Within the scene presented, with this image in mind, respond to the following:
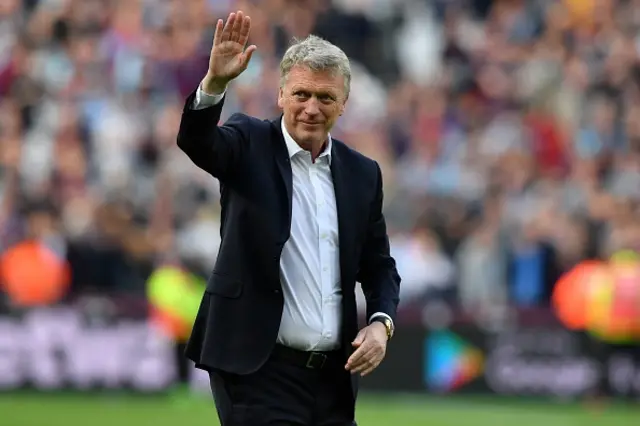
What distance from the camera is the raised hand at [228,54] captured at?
17.9ft

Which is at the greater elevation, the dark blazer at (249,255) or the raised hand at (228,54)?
the raised hand at (228,54)

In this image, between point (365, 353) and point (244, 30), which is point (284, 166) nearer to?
point (244, 30)

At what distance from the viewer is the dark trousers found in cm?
573

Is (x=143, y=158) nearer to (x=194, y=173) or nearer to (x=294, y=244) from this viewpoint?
(x=194, y=173)

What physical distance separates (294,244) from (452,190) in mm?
11770

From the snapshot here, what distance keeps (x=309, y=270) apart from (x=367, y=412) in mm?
8707

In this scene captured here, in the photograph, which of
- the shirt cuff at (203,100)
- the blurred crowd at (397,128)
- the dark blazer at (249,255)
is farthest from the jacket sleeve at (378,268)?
→ the blurred crowd at (397,128)

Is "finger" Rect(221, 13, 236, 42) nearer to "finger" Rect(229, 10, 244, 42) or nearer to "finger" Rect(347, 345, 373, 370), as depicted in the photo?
"finger" Rect(229, 10, 244, 42)

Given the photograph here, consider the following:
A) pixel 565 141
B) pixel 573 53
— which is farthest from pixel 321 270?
pixel 573 53

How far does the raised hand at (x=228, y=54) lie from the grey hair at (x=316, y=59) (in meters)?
0.35

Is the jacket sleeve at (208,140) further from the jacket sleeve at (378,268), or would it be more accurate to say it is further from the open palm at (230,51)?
the jacket sleeve at (378,268)

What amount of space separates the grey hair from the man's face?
0.07 feet

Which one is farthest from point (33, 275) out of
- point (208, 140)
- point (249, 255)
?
point (208, 140)

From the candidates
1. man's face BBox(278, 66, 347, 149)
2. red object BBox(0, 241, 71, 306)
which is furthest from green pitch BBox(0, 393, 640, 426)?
man's face BBox(278, 66, 347, 149)
